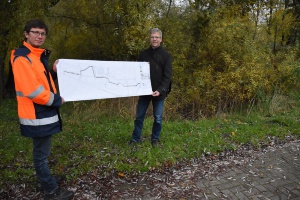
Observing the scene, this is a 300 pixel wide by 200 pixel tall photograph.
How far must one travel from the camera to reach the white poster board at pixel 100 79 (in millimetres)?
3593

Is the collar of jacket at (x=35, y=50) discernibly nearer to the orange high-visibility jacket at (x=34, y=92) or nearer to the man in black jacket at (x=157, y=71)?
the orange high-visibility jacket at (x=34, y=92)

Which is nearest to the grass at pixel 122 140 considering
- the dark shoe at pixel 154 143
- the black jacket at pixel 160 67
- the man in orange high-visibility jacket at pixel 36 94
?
the dark shoe at pixel 154 143

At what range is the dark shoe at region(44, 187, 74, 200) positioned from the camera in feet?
10.6

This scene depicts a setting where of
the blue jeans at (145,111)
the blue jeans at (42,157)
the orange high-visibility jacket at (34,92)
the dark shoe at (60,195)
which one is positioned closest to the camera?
the orange high-visibility jacket at (34,92)

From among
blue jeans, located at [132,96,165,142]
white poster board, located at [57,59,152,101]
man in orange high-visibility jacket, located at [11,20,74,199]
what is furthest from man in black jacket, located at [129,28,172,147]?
man in orange high-visibility jacket, located at [11,20,74,199]

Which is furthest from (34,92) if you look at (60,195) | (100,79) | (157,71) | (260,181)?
(260,181)

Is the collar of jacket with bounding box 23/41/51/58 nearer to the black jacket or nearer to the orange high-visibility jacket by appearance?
the orange high-visibility jacket

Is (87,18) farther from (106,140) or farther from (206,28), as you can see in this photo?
(106,140)

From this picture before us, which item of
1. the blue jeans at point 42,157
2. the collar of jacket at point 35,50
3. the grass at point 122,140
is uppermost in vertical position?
the collar of jacket at point 35,50

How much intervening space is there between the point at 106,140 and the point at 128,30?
3.71m

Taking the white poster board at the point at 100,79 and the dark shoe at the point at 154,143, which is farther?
the dark shoe at the point at 154,143

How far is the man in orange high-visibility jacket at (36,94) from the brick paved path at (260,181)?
6.85 ft

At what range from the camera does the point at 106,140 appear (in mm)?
5277

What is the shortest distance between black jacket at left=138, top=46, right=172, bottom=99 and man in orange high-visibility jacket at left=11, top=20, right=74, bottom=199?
6.04 ft
